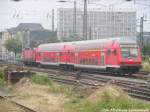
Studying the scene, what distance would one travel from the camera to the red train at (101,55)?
36.7m

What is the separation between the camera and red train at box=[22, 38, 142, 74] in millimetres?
36719

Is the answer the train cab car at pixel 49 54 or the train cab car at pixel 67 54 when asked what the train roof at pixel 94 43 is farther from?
the train cab car at pixel 67 54

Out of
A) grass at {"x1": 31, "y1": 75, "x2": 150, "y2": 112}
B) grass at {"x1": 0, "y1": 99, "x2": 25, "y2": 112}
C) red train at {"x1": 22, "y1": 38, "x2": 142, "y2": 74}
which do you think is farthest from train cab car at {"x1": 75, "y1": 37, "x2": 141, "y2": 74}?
grass at {"x1": 0, "y1": 99, "x2": 25, "y2": 112}

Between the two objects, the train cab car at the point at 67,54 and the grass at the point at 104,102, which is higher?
the grass at the point at 104,102

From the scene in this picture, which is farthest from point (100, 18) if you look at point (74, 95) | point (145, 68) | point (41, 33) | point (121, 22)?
point (74, 95)

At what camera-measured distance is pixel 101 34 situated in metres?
173

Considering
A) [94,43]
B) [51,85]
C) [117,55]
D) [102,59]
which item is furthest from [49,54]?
[51,85]

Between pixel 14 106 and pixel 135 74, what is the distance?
21.8 meters

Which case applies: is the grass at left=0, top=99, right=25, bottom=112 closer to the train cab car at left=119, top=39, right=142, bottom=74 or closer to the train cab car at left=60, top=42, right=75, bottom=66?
the train cab car at left=119, top=39, right=142, bottom=74

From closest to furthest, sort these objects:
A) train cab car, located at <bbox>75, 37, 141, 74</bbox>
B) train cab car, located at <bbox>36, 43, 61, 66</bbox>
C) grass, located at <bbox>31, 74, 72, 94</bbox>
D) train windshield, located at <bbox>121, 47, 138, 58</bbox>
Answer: grass, located at <bbox>31, 74, 72, 94</bbox>
train cab car, located at <bbox>75, 37, 141, 74</bbox>
train windshield, located at <bbox>121, 47, 138, 58</bbox>
train cab car, located at <bbox>36, 43, 61, 66</bbox>

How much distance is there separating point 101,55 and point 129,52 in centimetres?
285

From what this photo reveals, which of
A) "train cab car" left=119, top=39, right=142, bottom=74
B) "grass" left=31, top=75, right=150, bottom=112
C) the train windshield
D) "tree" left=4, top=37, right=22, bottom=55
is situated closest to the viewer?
"grass" left=31, top=75, right=150, bottom=112

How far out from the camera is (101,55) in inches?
1548

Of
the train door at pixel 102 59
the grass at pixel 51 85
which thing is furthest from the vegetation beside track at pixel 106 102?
the train door at pixel 102 59
